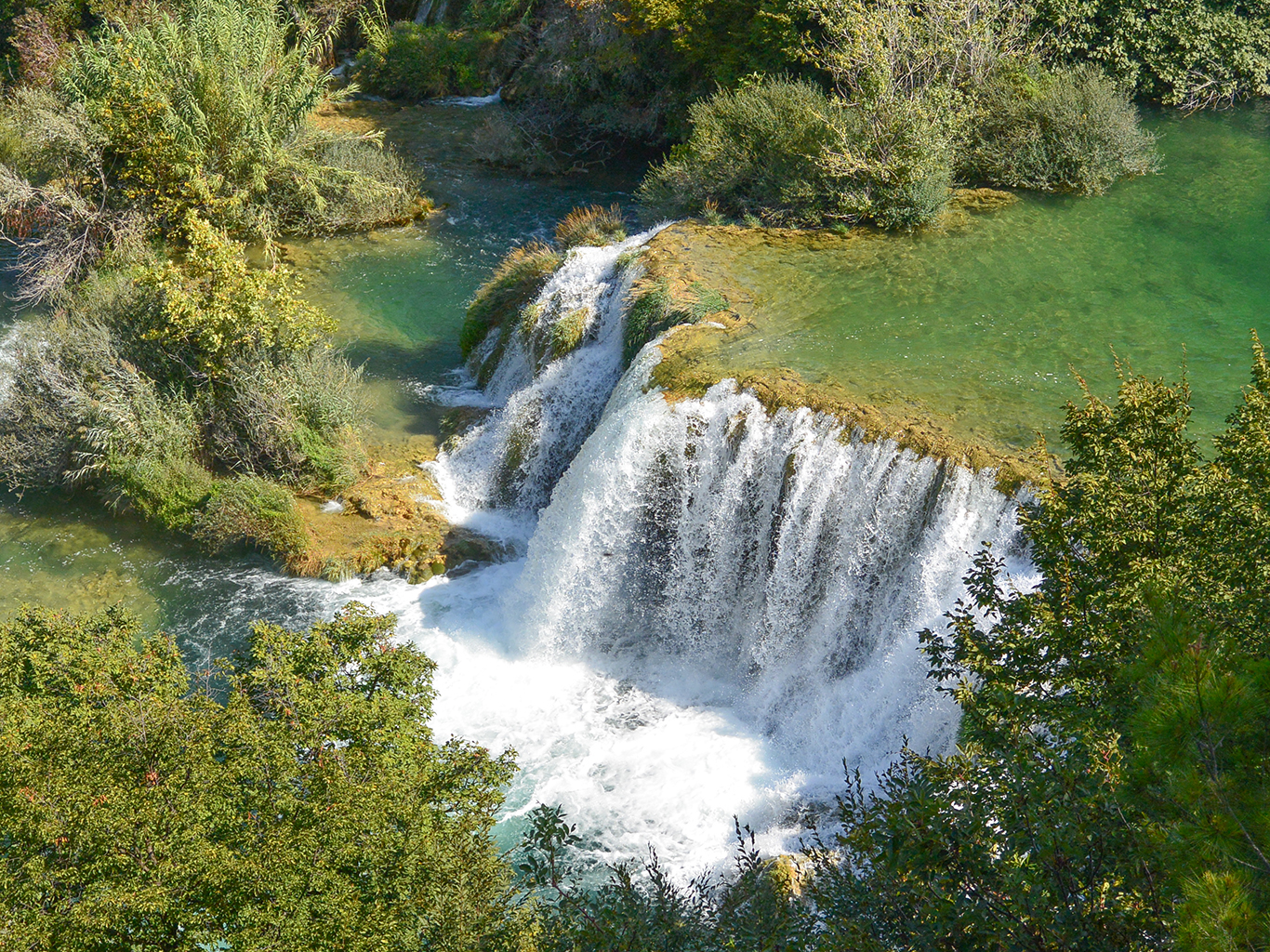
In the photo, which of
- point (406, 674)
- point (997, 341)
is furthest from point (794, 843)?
point (997, 341)

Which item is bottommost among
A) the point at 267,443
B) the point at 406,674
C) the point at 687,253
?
the point at 267,443

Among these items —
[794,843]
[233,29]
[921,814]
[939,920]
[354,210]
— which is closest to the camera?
[939,920]

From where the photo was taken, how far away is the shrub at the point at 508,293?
61.8 feet

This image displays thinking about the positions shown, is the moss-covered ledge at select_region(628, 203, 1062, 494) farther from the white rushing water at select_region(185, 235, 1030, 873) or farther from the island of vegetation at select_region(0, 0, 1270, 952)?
the white rushing water at select_region(185, 235, 1030, 873)

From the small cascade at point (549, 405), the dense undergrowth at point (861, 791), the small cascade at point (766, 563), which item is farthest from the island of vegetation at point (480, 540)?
A: the small cascade at point (766, 563)

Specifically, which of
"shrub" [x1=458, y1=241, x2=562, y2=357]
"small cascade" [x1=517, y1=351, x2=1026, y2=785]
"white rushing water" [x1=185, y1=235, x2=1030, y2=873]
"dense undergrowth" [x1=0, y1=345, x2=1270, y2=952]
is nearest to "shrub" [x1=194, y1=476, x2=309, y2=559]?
"white rushing water" [x1=185, y1=235, x2=1030, y2=873]

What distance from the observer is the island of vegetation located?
596cm

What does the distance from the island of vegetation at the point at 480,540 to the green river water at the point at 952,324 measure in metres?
0.62

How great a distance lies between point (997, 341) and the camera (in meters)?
14.8

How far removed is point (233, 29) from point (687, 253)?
11.6 meters

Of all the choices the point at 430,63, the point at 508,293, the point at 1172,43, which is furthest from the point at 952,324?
the point at 430,63

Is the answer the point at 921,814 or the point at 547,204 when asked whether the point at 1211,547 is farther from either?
the point at 547,204

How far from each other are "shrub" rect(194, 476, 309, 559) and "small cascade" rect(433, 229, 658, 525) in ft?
7.88

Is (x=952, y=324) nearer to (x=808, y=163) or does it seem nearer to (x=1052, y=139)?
(x=808, y=163)
